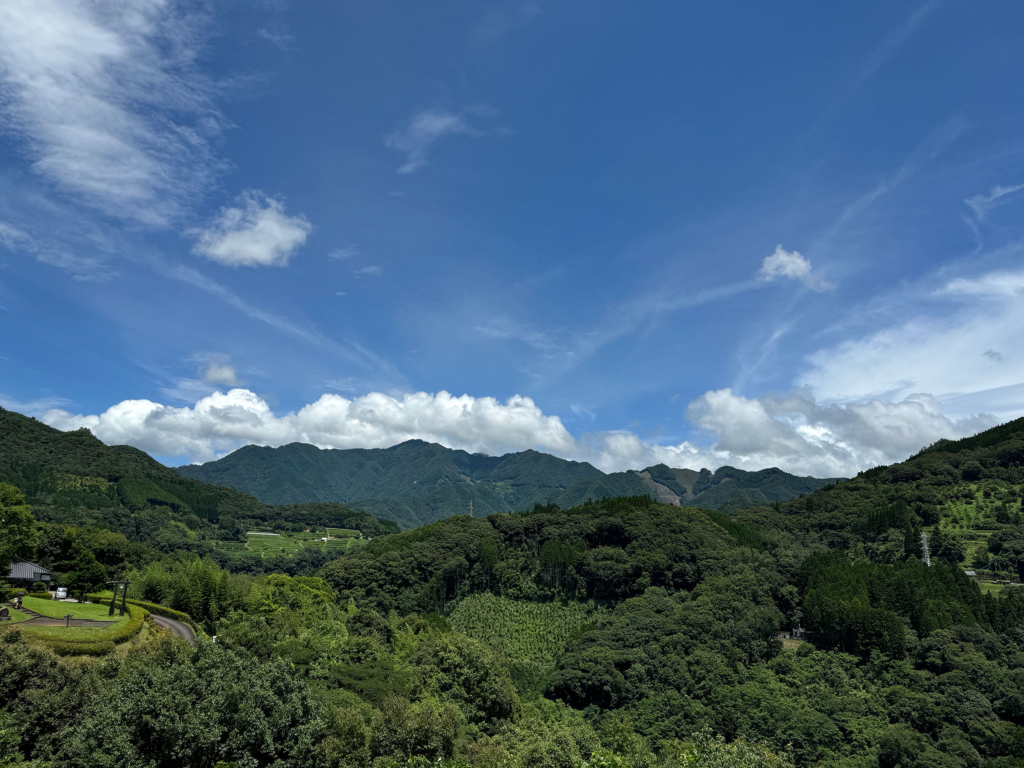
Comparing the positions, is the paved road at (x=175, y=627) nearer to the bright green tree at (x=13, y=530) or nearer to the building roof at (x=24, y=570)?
the building roof at (x=24, y=570)

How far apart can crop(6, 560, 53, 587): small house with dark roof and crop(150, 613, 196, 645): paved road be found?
1158 cm

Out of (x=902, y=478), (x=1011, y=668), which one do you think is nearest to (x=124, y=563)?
(x=1011, y=668)

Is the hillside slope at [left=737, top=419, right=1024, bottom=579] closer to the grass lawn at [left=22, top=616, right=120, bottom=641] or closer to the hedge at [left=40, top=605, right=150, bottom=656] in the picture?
the hedge at [left=40, top=605, right=150, bottom=656]

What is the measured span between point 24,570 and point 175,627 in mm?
15510

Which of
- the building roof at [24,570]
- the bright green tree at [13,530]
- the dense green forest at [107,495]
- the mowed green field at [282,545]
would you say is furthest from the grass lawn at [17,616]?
the mowed green field at [282,545]

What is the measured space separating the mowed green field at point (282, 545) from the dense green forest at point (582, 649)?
75269mm

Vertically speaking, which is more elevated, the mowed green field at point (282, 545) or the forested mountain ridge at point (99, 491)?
the forested mountain ridge at point (99, 491)

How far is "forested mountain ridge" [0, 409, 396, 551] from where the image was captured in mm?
145625

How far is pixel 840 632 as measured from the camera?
7081 centimetres

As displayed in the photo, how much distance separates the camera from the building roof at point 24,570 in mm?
49906

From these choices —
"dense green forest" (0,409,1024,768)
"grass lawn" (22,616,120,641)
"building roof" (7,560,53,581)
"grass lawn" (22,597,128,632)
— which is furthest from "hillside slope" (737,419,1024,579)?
"building roof" (7,560,53,581)

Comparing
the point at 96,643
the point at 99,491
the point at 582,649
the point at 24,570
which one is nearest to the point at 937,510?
the point at 582,649

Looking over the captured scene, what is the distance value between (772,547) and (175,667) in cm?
10063

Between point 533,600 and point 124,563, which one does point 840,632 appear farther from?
point 124,563
